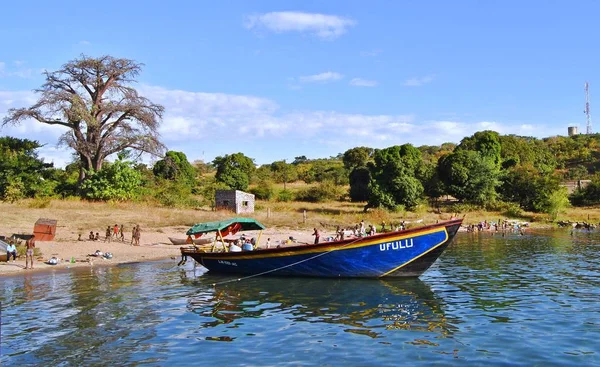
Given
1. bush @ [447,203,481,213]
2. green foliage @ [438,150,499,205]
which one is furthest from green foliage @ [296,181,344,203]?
bush @ [447,203,481,213]

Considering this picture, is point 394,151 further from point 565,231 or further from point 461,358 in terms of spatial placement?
point 461,358

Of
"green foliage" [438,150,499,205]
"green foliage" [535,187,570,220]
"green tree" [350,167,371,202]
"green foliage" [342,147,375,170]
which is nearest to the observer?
"green foliage" [535,187,570,220]

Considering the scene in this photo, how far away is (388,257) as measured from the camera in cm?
2177

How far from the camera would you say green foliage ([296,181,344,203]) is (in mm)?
68806

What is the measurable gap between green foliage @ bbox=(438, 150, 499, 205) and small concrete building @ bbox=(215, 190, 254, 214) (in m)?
24.3

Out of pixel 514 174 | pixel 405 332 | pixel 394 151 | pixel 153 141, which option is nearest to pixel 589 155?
pixel 514 174

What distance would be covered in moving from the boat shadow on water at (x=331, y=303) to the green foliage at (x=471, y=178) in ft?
136

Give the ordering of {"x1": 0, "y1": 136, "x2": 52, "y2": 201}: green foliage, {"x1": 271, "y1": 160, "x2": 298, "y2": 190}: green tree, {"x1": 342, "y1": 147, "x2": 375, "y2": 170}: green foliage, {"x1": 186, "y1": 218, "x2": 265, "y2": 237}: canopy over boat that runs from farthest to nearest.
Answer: {"x1": 342, "y1": 147, "x2": 375, "y2": 170}: green foliage < {"x1": 271, "y1": 160, "x2": 298, "y2": 190}: green tree < {"x1": 0, "y1": 136, "x2": 52, "y2": 201}: green foliage < {"x1": 186, "y1": 218, "x2": 265, "y2": 237}: canopy over boat

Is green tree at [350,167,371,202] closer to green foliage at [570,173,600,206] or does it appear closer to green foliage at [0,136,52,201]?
green foliage at [570,173,600,206]

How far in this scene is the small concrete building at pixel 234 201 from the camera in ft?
174

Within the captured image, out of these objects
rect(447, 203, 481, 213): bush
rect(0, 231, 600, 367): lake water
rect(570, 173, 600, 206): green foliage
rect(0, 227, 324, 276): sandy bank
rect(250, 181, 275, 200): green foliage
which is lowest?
rect(0, 231, 600, 367): lake water

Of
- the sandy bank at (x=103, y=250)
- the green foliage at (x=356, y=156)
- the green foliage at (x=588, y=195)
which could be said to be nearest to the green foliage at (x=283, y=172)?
the green foliage at (x=356, y=156)

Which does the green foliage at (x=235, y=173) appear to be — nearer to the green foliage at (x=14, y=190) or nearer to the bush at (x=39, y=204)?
the green foliage at (x=14, y=190)

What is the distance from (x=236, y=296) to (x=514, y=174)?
52625 millimetres
